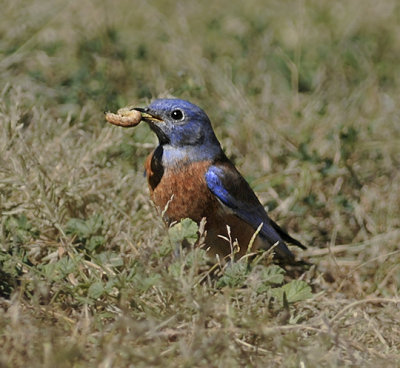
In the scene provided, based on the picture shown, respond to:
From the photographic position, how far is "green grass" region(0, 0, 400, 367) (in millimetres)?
3504

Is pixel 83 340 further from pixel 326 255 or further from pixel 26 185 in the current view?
pixel 326 255

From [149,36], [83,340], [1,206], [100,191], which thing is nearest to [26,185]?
[1,206]

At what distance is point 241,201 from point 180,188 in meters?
0.48

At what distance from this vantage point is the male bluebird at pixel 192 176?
4.62 meters

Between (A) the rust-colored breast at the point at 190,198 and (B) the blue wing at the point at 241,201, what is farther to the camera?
(B) the blue wing at the point at 241,201

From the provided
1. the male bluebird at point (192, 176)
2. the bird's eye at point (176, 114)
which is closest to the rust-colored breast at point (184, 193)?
the male bluebird at point (192, 176)

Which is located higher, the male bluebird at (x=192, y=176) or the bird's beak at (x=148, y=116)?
the bird's beak at (x=148, y=116)

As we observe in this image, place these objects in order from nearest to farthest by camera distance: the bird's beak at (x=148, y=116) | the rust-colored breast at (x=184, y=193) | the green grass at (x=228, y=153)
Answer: the green grass at (x=228, y=153) → the rust-colored breast at (x=184, y=193) → the bird's beak at (x=148, y=116)

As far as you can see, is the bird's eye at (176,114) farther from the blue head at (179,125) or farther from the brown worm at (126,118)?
the brown worm at (126,118)

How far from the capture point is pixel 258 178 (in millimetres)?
5777

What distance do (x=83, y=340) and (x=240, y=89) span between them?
3769mm

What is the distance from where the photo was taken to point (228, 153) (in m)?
5.67

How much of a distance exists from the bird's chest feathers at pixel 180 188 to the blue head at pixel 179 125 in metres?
0.10

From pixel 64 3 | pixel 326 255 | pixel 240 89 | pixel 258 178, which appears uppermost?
pixel 64 3
